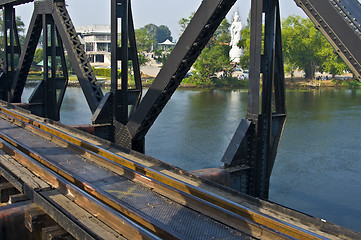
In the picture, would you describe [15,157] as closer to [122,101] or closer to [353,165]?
[122,101]

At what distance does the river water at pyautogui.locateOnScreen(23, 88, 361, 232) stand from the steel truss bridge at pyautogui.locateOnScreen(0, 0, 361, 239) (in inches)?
243

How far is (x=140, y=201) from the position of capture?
6.60m

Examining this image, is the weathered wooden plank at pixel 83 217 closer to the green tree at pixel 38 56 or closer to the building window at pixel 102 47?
the green tree at pixel 38 56

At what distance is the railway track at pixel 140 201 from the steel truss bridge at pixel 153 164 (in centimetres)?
2

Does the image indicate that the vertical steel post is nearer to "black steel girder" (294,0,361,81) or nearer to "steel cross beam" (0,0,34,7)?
"steel cross beam" (0,0,34,7)

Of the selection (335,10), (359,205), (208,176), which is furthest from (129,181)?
(359,205)

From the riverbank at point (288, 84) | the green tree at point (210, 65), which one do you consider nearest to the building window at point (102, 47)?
the riverbank at point (288, 84)

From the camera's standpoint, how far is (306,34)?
7119 centimetres

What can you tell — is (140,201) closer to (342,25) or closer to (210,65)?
(342,25)

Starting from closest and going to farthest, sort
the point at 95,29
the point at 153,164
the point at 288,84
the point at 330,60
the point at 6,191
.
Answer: the point at 6,191 < the point at 153,164 < the point at 330,60 < the point at 288,84 < the point at 95,29

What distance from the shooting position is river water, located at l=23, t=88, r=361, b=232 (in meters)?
14.5

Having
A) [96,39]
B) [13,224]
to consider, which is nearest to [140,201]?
[13,224]

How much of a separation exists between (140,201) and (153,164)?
68.8 inches

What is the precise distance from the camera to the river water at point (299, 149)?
1452 cm
